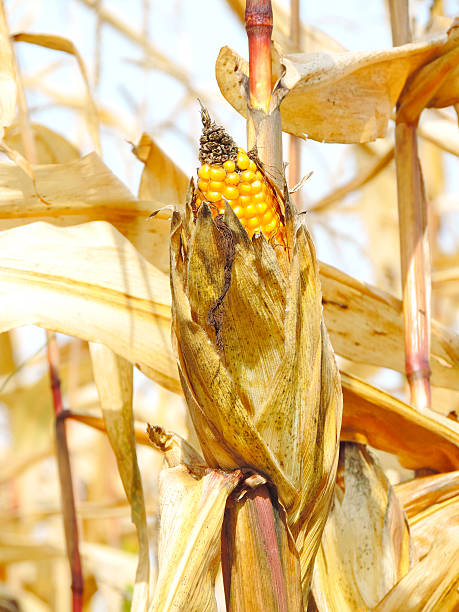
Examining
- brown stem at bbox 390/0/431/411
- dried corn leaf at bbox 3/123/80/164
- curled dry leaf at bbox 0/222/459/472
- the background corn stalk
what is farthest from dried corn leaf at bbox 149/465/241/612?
dried corn leaf at bbox 3/123/80/164

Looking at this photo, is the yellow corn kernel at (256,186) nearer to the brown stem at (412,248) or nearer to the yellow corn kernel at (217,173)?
the yellow corn kernel at (217,173)

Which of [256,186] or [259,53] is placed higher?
[259,53]

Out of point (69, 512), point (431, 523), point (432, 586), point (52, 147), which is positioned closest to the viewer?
point (432, 586)

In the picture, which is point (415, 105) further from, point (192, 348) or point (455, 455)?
point (192, 348)

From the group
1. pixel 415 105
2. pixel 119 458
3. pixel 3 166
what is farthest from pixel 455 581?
pixel 3 166

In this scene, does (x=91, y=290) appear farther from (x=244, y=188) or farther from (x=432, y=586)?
(x=432, y=586)

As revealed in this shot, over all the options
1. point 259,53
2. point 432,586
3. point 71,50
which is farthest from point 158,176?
Answer: point 432,586

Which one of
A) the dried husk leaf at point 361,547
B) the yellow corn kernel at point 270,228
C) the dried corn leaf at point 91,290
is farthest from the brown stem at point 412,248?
the yellow corn kernel at point 270,228
